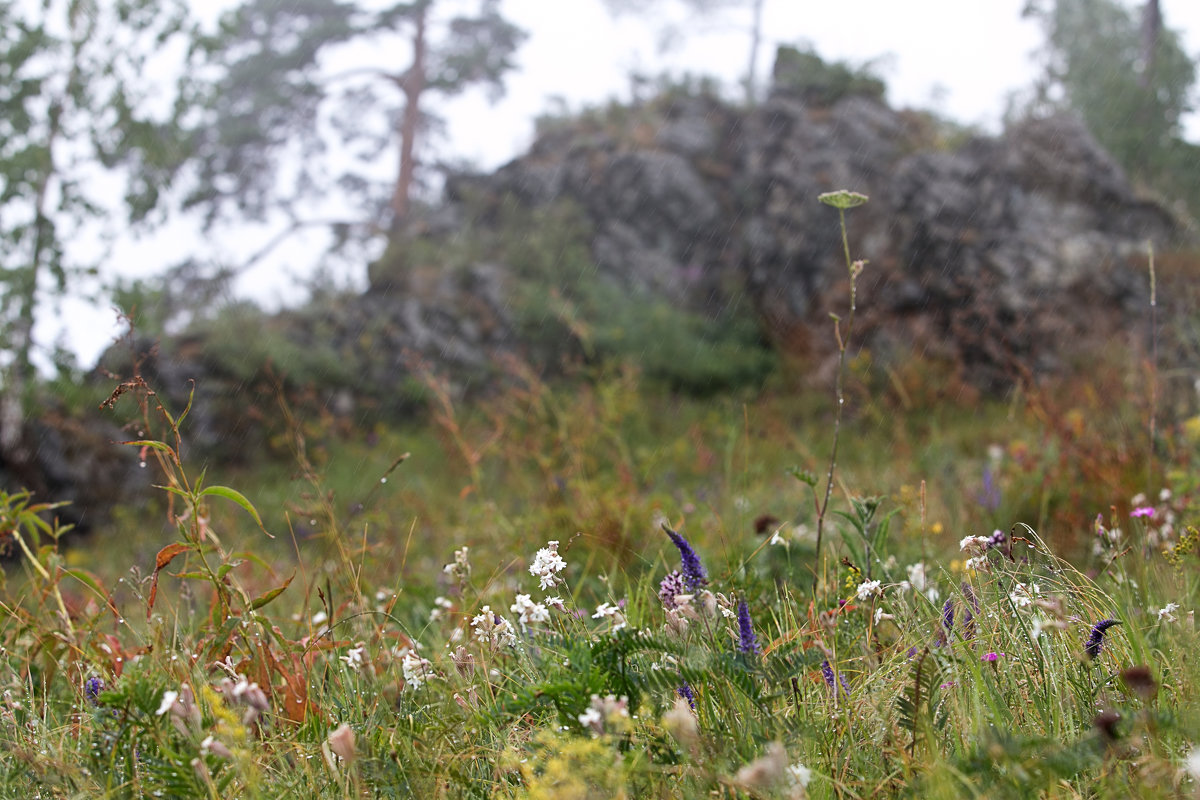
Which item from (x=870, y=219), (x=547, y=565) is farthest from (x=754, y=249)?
(x=547, y=565)

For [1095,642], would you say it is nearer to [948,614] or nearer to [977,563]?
[977,563]

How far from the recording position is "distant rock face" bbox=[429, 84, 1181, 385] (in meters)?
10.1

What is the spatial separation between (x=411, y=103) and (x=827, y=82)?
899cm

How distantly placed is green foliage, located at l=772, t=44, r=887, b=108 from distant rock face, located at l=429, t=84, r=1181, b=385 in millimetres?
219

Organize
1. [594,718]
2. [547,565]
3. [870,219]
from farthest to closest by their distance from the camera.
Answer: [870,219], [547,565], [594,718]

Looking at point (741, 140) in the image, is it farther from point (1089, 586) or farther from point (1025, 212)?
point (1089, 586)

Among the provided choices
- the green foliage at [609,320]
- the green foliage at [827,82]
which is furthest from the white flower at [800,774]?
the green foliage at [827,82]

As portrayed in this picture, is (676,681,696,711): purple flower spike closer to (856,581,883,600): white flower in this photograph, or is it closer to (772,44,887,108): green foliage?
(856,581,883,600): white flower

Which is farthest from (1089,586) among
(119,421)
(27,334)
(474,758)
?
(27,334)

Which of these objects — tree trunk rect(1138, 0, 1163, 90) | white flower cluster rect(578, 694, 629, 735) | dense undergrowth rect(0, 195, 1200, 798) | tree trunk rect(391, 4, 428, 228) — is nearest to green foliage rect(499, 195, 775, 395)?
tree trunk rect(391, 4, 428, 228)

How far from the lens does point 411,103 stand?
17438mm

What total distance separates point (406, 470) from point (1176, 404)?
7525 millimetres

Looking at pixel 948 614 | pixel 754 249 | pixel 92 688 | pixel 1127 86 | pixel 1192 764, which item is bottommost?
pixel 92 688

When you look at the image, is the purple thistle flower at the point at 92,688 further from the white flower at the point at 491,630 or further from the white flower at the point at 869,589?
the white flower at the point at 869,589
